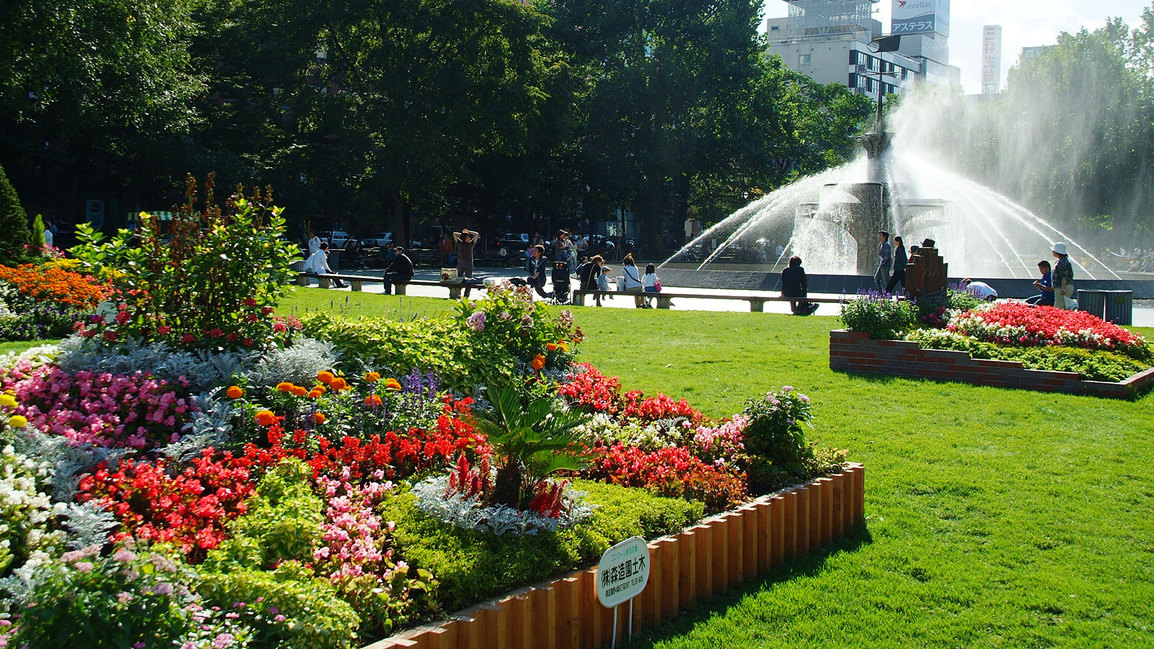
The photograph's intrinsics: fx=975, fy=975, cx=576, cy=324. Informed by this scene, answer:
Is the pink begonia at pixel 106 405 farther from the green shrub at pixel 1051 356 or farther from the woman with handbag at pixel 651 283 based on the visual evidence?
the woman with handbag at pixel 651 283

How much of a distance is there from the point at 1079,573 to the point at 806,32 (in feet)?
389

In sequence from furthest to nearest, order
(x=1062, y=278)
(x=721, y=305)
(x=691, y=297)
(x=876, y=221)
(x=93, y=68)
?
1. (x=876, y=221)
2. (x=93, y=68)
3. (x=721, y=305)
4. (x=691, y=297)
5. (x=1062, y=278)

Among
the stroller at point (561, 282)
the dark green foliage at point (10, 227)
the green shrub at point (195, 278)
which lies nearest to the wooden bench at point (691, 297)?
the stroller at point (561, 282)

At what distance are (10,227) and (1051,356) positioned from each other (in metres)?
14.5

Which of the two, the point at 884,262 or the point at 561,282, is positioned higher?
the point at 884,262

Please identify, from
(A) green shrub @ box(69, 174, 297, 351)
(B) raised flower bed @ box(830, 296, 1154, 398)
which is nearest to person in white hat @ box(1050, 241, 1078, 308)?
(B) raised flower bed @ box(830, 296, 1154, 398)

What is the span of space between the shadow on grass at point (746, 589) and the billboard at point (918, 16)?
144596mm

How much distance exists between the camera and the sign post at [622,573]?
157 inches

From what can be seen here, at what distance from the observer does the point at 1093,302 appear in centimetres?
1631

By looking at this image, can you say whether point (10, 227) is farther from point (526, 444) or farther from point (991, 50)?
point (991, 50)

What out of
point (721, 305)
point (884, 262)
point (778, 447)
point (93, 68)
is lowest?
point (778, 447)

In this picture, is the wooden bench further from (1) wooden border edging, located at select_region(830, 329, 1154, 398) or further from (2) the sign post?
(2) the sign post

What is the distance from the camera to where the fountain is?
83.7ft

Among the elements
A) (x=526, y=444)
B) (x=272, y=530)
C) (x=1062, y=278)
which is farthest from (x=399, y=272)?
(x=272, y=530)
